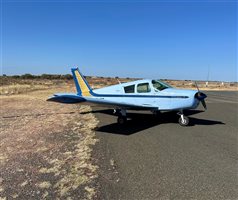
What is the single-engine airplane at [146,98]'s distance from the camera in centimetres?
904

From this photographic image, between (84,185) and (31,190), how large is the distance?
0.95 m

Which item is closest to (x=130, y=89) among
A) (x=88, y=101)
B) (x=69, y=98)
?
(x=88, y=101)

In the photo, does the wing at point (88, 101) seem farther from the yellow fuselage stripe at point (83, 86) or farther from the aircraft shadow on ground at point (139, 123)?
the yellow fuselage stripe at point (83, 86)

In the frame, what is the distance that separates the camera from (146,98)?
10211mm

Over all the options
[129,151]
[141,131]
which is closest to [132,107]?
[141,131]

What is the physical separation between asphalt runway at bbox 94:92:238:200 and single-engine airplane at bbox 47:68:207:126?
34.3 inches

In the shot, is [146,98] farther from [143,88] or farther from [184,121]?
[184,121]

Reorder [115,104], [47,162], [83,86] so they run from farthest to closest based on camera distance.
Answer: [83,86] → [115,104] → [47,162]

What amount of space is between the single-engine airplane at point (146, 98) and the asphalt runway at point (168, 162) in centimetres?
87

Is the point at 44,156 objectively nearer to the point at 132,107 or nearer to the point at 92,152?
the point at 92,152

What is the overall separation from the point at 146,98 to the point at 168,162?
4.98 meters

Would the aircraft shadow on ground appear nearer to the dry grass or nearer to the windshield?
the dry grass

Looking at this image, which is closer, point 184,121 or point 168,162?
point 168,162

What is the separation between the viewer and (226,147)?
6.63 meters
